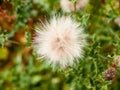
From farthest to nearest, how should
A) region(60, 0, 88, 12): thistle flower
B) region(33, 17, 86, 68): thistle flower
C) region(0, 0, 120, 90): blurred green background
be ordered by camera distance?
region(60, 0, 88, 12): thistle flower
region(0, 0, 120, 90): blurred green background
region(33, 17, 86, 68): thistle flower

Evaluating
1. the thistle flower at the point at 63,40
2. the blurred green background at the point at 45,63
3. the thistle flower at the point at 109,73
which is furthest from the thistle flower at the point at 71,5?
the thistle flower at the point at 109,73

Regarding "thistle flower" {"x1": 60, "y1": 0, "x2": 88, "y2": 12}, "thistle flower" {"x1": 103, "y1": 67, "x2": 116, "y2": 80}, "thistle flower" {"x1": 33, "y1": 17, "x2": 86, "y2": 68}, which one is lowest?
"thistle flower" {"x1": 103, "y1": 67, "x2": 116, "y2": 80}

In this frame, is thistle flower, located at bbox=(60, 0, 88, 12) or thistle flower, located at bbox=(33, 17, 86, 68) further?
thistle flower, located at bbox=(60, 0, 88, 12)

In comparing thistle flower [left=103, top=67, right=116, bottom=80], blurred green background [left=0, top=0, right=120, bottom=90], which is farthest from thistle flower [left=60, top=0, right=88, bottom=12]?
thistle flower [left=103, top=67, right=116, bottom=80]

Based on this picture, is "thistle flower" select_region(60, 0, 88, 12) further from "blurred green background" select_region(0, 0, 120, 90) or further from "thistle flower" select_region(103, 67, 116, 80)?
"thistle flower" select_region(103, 67, 116, 80)

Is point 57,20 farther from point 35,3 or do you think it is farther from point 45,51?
point 35,3

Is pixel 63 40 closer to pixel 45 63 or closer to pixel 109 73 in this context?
pixel 109 73

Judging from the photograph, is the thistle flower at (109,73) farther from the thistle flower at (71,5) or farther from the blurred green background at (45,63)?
the thistle flower at (71,5)

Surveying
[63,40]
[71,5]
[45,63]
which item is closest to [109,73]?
[63,40]

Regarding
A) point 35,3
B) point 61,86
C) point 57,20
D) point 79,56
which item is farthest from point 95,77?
point 61,86
